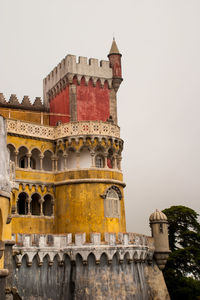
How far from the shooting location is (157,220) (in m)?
39.3

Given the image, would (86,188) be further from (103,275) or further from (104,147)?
(103,275)

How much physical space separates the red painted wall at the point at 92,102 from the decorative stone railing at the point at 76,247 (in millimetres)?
11208

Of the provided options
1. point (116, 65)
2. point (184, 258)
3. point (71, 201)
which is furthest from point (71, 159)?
point (184, 258)

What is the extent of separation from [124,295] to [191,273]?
1523 cm

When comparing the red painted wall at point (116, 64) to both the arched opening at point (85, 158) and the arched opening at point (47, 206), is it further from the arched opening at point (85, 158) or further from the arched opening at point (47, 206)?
the arched opening at point (47, 206)

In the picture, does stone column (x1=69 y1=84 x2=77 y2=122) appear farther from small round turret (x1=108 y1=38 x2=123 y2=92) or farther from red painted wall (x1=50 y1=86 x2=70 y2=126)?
small round turret (x1=108 y1=38 x2=123 y2=92)

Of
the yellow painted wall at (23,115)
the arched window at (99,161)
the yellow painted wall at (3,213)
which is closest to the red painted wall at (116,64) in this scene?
the yellow painted wall at (23,115)

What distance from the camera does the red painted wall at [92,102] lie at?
40562 millimetres

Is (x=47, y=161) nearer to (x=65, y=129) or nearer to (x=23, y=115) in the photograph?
(x=65, y=129)

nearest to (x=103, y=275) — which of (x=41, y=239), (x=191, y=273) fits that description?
(x=41, y=239)

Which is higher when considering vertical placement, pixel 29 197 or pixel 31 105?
pixel 31 105

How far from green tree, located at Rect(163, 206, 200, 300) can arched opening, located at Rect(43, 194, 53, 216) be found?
15299 mm

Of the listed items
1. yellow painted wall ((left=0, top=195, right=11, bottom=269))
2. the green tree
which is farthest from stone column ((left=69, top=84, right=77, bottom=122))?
yellow painted wall ((left=0, top=195, right=11, bottom=269))

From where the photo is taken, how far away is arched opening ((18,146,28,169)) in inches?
1457
